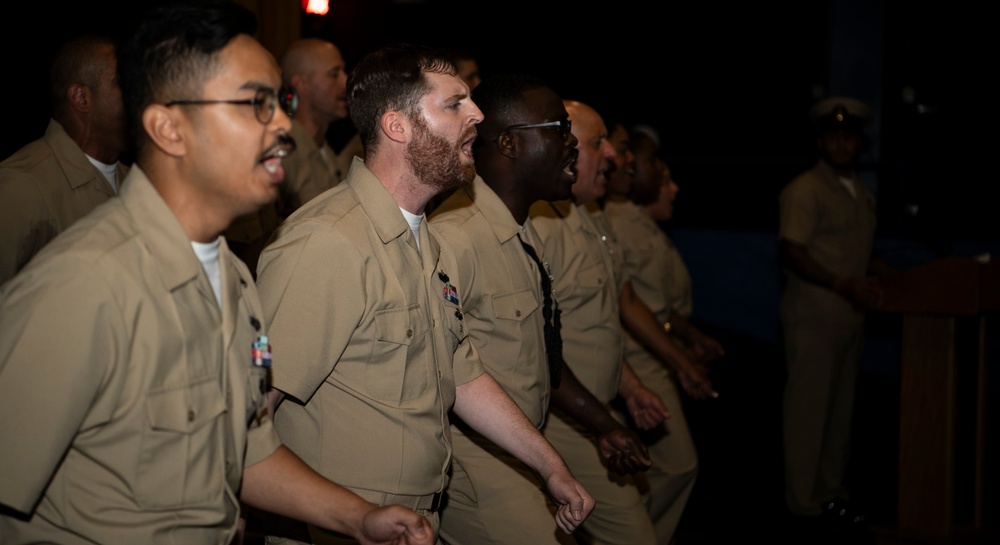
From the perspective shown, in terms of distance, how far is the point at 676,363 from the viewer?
4105 millimetres

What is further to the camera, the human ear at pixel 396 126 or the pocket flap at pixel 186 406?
the human ear at pixel 396 126

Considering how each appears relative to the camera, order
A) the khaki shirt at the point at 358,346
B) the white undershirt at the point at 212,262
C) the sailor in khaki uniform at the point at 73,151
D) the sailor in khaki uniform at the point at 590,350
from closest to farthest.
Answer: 1. the white undershirt at the point at 212,262
2. the khaki shirt at the point at 358,346
3. the sailor in khaki uniform at the point at 73,151
4. the sailor in khaki uniform at the point at 590,350

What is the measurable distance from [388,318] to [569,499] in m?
0.59

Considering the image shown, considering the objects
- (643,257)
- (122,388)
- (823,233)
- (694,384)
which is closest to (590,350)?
(694,384)

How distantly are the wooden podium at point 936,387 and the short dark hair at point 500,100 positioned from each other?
216 centimetres

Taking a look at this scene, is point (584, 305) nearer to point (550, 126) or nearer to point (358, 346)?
point (550, 126)

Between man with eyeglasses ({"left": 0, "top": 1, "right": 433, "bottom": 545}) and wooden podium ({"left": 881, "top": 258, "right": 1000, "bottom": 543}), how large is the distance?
3370 mm

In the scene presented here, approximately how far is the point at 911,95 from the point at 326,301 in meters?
8.23

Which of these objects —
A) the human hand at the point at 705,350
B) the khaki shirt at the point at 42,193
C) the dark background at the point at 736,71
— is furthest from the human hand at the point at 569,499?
the human hand at the point at 705,350

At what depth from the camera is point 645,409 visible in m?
3.70

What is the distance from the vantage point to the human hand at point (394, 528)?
69.2 inches

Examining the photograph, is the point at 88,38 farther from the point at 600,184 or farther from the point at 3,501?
the point at 3,501

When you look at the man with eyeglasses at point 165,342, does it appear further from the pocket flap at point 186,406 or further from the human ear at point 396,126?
the human ear at point 396,126

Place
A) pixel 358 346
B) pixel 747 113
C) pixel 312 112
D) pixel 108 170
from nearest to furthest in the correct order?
pixel 358 346
pixel 108 170
pixel 312 112
pixel 747 113
